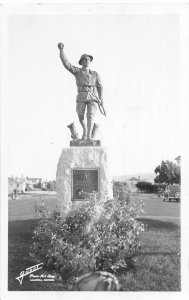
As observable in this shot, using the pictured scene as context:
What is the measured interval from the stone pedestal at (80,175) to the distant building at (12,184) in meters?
1.05

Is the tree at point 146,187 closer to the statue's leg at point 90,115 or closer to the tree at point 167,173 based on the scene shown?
the tree at point 167,173

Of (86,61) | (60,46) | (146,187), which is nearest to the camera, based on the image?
(60,46)

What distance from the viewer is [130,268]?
21.4ft

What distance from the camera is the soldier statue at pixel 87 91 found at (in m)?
6.98

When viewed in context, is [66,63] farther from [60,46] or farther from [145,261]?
[145,261]

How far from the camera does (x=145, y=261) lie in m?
6.59

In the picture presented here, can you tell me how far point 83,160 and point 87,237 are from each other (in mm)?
1385

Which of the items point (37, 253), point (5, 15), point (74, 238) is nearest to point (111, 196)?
point (74, 238)

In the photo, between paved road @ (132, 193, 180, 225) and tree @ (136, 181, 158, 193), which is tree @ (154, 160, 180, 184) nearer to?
tree @ (136, 181, 158, 193)

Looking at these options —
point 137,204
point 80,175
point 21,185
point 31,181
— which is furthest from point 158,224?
point 21,185

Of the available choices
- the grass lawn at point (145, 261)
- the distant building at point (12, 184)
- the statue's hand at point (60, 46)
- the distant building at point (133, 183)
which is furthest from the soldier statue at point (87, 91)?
the grass lawn at point (145, 261)
